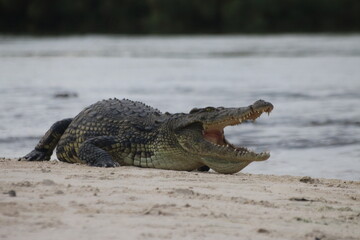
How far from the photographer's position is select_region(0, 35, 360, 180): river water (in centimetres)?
982

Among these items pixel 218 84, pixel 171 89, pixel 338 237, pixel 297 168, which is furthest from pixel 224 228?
pixel 218 84

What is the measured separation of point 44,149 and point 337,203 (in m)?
3.50

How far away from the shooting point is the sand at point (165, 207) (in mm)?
4480

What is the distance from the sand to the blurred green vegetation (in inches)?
2468

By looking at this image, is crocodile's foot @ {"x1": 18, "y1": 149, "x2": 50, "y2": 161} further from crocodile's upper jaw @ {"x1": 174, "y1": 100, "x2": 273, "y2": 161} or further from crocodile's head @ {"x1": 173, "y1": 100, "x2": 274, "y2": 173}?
crocodile's upper jaw @ {"x1": 174, "y1": 100, "x2": 273, "y2": 161}

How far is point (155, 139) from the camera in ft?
24.6

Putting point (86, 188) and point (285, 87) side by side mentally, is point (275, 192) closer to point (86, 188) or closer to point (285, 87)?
point (86, 188)

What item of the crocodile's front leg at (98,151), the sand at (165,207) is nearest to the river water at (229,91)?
the crocodile's front leg at (98,151)

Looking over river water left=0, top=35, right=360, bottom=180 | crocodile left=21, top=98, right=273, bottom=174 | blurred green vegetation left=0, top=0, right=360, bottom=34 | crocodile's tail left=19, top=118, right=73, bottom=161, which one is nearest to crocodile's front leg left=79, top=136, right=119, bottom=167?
crocodile left=21, top=98, right=273, bottom=174

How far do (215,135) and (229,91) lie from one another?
37.3ft

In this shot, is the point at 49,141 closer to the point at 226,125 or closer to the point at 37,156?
the point at 37,156

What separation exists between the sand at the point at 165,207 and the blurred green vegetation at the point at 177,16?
206ft

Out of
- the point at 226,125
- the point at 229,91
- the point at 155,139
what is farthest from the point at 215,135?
the point at 229,91

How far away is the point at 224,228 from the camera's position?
4617 millimetres
